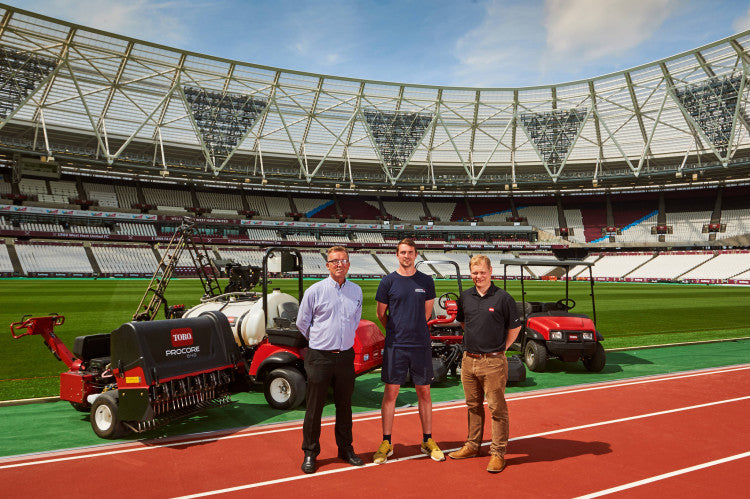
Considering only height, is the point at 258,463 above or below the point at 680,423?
above

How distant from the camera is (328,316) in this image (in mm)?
4746

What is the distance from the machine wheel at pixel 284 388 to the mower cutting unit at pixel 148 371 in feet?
1.78

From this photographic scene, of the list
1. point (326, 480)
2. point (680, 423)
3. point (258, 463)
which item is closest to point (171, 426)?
point (258, 463)

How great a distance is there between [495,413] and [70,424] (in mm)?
5369

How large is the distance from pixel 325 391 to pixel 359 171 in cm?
5813

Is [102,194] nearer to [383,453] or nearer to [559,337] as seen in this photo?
[559,337]

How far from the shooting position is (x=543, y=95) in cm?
4944

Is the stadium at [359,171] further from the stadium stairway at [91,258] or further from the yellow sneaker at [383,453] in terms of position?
the yellow sneaker at [383,453]

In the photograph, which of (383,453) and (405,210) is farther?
(405,210)

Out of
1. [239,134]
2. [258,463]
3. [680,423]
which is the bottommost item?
[680,423]

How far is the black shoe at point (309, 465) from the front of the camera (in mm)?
4488

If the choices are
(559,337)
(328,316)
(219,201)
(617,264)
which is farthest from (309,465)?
(617,264)

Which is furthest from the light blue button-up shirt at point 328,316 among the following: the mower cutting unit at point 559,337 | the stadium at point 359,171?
the stadium at point 359,171

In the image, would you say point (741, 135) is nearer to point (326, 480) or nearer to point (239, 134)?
point (239, 134)
